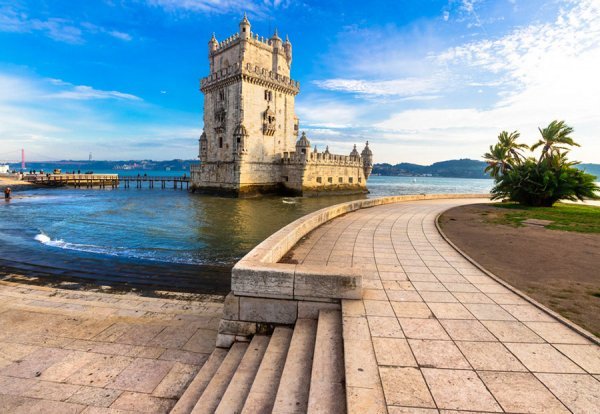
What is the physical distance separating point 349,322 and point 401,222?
37.3 feet

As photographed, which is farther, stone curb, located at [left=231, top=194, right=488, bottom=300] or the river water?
the river water

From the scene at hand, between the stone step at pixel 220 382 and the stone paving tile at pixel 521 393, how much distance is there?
338 centimetres

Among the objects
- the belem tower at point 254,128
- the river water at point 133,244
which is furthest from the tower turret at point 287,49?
the river water at point 133,244

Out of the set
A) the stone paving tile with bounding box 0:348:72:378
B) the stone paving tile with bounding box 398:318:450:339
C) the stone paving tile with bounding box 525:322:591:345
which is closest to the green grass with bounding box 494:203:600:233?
the stone paving tile with bounding box 525:322:591:345

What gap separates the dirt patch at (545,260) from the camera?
5.99 m

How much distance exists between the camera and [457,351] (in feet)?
13.3

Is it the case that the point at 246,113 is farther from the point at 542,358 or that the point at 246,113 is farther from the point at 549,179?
the point at 542,358

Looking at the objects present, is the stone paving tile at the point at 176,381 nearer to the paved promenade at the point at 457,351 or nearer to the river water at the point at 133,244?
the paved promenade at the point at 457,351

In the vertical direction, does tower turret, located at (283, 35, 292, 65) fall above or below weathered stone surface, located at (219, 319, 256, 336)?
above

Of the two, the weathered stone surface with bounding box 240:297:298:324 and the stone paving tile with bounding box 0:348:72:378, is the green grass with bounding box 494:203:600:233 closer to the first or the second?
the weathered stone surface with bounding box 240:297:298:324

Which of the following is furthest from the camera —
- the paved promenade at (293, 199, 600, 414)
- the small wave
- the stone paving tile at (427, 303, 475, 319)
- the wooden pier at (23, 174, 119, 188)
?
the wooden pier at (23, 174, 119, 188)

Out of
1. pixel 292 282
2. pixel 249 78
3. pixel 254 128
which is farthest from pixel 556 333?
pixel 249 78

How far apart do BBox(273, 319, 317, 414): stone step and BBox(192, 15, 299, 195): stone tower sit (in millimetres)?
39657

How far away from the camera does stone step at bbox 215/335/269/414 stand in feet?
12.7
